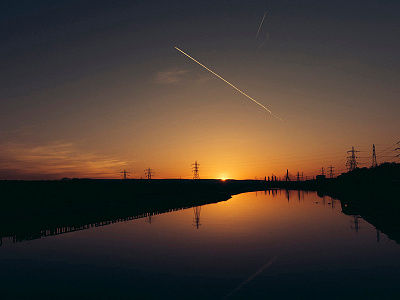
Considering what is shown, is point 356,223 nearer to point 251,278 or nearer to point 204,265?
point 204,265

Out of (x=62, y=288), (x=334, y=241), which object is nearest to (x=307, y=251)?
(x=334, y=241)

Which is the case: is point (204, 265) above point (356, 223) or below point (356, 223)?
above

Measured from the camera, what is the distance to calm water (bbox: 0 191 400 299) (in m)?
16.2

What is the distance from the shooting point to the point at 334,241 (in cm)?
3014

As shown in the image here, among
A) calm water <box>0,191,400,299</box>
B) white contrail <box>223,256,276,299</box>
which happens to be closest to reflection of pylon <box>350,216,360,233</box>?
calm water <box>0,191,400,299</box>

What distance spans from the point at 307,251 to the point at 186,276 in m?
11.6

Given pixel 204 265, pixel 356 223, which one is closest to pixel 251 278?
pixel 204 265

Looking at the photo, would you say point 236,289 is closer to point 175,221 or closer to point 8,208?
point 175,221

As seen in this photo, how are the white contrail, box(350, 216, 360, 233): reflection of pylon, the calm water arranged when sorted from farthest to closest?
box(350, 216, 360, 233): reflection of pylon, the calm water, the white contrail

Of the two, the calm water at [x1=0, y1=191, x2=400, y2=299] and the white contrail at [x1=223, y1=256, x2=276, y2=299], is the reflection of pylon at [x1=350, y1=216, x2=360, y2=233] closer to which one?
the calm water at [x1=0, y1=191, x2=400, y2=299]

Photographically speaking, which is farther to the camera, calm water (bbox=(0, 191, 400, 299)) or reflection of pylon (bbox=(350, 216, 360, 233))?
A: reflection of pylon (bbox=(350, 216, 360, 233))

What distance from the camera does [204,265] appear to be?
21.4m

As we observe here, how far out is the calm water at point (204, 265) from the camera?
53.1ft

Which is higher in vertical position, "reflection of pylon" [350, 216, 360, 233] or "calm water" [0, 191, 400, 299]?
"calm water" [0, 191, 400, 299]
